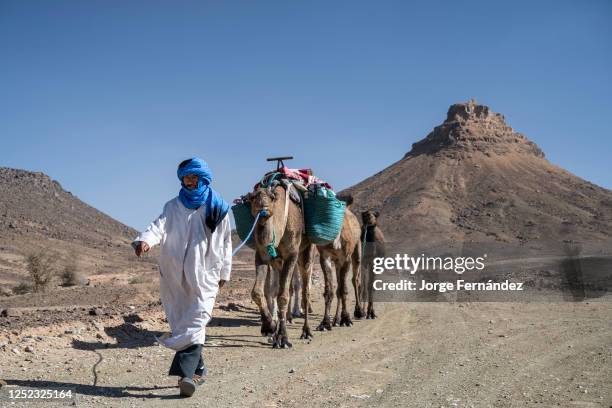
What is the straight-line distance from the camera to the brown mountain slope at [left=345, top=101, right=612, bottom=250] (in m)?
70.2

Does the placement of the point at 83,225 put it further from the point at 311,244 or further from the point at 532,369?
the point at 532,369

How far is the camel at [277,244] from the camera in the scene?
8164 millimetres

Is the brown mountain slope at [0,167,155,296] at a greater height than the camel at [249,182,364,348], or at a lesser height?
greater

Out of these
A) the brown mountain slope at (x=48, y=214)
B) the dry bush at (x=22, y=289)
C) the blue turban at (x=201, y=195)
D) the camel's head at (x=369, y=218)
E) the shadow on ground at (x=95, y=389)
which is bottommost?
the shadow on ground at (x=95, y=389)

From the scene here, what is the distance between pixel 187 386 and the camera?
18.8 feet

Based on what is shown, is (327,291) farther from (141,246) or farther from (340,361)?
(141,246)

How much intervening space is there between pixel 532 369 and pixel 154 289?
14.7 metres

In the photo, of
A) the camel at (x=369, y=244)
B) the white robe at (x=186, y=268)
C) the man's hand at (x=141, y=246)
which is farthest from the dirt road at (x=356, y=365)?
the camel at (x=369, y=244)

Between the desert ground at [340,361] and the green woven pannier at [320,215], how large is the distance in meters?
1.68

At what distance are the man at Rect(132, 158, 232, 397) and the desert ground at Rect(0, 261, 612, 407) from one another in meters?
0.55

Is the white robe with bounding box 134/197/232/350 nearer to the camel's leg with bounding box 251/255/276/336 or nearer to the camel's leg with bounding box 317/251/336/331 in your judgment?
the camel's leg with bounding box 251/255/276/336

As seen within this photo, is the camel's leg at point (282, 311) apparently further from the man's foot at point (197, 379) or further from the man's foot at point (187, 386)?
the man's foot at point (187, 386)

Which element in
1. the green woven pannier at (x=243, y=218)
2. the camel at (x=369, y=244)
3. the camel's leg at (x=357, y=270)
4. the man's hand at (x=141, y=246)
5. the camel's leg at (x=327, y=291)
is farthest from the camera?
the camel at (x=369, y=244)

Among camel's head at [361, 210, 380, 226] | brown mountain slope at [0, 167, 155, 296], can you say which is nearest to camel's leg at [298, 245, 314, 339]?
camel's head at [361, 210, 380, 226]
